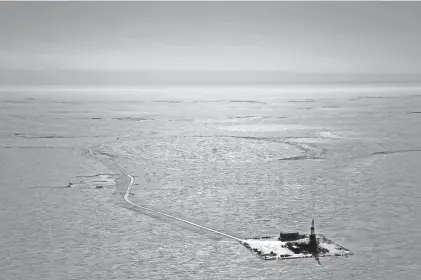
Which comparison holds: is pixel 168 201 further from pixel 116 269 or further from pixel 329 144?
pixel 329 144

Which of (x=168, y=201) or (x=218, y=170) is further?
(x=218, y=170)

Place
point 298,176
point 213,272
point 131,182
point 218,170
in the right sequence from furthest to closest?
1. point 218,170
2. point 298,176
3. point 131,182
4. point 213,272

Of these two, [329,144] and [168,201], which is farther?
[329,144]

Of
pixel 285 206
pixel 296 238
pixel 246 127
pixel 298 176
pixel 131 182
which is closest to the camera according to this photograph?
pixel 296 238

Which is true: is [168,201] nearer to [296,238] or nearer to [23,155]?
[296,238]

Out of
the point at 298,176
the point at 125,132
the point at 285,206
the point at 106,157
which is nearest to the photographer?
the point at 285,206

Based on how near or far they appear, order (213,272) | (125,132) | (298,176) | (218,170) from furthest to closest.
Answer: (125,132) → (218,170) → (298,176) → (213,272)

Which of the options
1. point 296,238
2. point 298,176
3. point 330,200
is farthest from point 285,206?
point 298,176

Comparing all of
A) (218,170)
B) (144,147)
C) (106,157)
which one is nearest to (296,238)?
(218,170)
